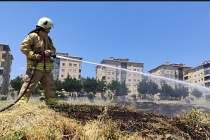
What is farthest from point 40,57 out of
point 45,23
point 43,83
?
point 45,23

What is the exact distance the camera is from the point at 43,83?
230 inches

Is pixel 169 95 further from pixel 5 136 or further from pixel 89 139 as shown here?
pixel 5 136

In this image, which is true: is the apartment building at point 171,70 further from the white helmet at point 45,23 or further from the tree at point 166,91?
the white helmet at point 45,23

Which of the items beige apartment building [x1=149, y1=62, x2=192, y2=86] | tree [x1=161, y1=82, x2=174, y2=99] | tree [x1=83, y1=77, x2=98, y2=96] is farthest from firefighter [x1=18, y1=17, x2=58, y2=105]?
beige apartment building [x1=149, y1=62, x2=192, y2=86]

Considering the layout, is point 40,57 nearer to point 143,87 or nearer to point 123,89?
point 143,87

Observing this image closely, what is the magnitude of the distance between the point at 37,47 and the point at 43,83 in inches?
29.3

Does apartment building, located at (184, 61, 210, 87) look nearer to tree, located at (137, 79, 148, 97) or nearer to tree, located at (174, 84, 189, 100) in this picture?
tree, located at (137, 79, 148, 97)

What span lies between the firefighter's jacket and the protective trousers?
115 mm

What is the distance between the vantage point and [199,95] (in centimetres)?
829

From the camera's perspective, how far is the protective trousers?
545 cm

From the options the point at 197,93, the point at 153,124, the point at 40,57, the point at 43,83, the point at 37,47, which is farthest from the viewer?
the point at 197,93

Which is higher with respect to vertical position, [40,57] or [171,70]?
[171,70]

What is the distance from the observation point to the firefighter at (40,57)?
5.54m

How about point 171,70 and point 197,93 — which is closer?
point 197,93
